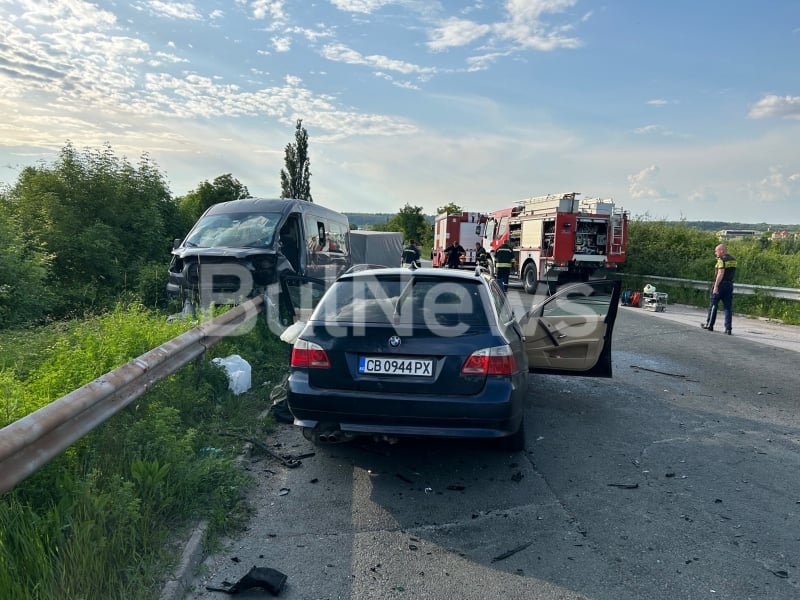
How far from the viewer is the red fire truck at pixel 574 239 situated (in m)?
18.3

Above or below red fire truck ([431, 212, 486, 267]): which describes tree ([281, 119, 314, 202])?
above

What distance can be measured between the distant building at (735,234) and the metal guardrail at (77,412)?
24.3 meters

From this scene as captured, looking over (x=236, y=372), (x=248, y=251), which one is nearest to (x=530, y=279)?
(x=248, y=251)

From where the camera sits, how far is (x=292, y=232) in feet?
32.6

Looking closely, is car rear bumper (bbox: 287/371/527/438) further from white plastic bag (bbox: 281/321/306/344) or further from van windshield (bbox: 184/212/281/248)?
van windshield (bbox: 184/212/281/248)

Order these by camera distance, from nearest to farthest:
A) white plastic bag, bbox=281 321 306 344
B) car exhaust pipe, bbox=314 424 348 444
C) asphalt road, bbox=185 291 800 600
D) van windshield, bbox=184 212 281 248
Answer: asphalt road, bbox=185 291 800 600 → car exhaust pipe, bbox=314 424 348 444 → white plastic bag, bbox=281 321 306 344 → van windshield, bbox=184 212 281 248

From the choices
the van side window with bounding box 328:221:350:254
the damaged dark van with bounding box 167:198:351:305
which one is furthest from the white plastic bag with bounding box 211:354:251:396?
the van side window with bounding box 328:221:350:254

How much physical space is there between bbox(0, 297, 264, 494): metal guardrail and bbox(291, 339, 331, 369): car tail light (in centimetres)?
110

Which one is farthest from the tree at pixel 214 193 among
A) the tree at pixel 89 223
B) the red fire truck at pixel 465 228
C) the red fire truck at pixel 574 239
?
the red fire truck at pixel 574 239

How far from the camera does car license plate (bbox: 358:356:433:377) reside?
153 inches

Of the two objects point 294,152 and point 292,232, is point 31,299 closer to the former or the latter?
point 292,232

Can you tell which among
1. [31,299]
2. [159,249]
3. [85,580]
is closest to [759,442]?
[85,580]

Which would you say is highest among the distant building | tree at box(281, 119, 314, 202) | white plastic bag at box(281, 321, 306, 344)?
tree at box(281, 119, 314, 202)

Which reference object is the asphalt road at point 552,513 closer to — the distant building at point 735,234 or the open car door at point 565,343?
the open car door at point 565,343
